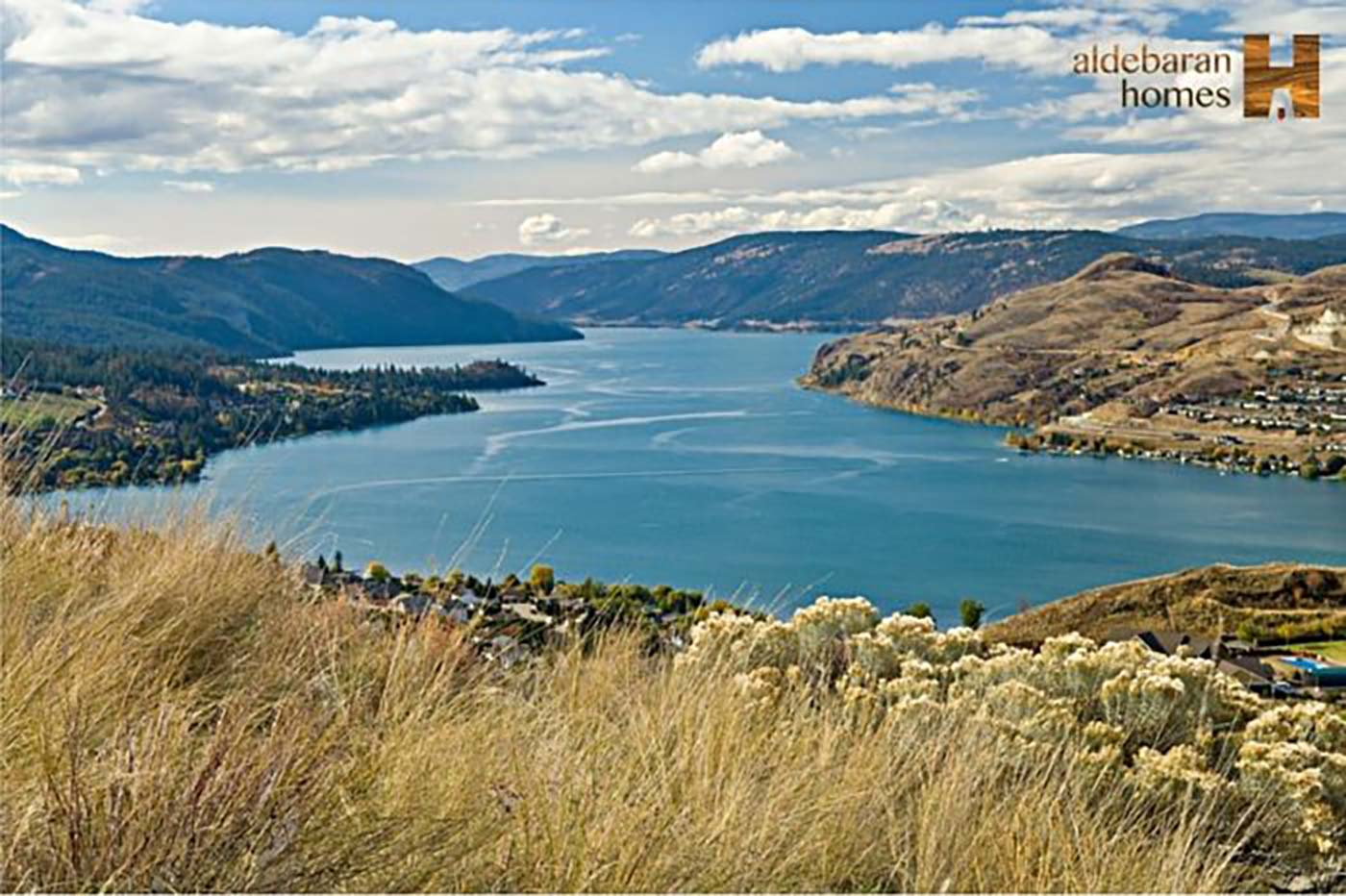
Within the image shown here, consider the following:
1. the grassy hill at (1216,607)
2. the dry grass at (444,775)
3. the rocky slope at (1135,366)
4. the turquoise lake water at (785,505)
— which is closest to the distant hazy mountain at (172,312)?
the turquoise lake water at (785,505)

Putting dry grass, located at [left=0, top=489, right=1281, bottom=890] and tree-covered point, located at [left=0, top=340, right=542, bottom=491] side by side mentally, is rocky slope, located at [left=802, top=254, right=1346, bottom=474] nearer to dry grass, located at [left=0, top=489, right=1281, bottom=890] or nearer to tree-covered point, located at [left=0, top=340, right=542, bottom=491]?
tree-covered point, located at [left=0, top=340, right=542, bottom=491]

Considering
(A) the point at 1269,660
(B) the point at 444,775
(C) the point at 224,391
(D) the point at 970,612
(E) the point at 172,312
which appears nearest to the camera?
(B) the point at 444,775

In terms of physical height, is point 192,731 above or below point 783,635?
above

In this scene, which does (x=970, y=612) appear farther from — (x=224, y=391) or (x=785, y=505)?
(x=224, y=391)

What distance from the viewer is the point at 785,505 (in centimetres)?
4766

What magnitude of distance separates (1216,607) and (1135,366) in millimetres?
59792

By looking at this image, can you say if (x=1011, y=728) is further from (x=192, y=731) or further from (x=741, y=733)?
Result: (x=192, y=731)

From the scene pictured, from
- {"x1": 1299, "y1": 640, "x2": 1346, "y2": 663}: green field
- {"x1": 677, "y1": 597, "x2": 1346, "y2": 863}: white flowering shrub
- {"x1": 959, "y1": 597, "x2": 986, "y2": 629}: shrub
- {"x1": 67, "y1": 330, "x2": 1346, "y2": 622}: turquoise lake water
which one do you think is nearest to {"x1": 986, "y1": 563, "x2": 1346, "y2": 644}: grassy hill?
{"x1": 1299, "y1": 640, "x2": 1346, "y2": 663}: green field

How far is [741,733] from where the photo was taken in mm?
2922

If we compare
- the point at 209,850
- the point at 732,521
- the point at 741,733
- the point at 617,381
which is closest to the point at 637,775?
the point at 741,733

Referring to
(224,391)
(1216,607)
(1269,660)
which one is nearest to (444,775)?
(1269,660)

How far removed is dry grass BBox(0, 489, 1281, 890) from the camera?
1985 mm

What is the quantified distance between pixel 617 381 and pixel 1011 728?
335 ft

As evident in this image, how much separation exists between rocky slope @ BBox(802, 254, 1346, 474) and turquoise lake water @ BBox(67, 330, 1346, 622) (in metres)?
5.67
